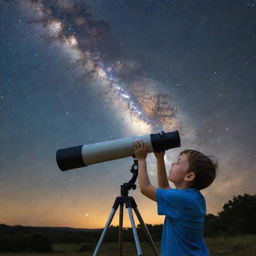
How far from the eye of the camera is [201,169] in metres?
2.57

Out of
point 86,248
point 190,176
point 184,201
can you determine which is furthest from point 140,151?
point 86,248

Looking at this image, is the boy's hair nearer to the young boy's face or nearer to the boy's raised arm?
the young boy's face

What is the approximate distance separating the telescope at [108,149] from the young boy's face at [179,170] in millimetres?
389

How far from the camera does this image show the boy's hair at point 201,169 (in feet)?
8.45

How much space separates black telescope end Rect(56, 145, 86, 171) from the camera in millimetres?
3367

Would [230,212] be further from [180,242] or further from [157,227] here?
[180,242]

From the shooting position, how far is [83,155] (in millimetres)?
3352

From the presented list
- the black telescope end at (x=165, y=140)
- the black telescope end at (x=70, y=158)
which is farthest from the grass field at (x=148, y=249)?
the black telescope end at (x=165, y=140)

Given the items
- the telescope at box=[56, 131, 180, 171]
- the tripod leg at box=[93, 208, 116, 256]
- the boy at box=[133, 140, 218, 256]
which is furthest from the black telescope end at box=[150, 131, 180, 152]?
the tripod leg at box=[93, 208, 116, 256]

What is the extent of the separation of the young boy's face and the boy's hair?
3 cm

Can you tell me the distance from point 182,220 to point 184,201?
143 millimetres

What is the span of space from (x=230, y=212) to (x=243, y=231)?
1.14m

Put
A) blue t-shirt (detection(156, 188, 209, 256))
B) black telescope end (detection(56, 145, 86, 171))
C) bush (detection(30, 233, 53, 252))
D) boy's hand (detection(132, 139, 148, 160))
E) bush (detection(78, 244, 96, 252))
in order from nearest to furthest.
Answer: blue t-shirt (detection(156, 188, 209, 256)) < boy's hand (detection(132, 139, 148, 160)) < black telescope end (detection(56, 145, 86, 171)) < bush (detection(78, 244, 96, 252)) < bush (detection(30, 233, 53, 252))

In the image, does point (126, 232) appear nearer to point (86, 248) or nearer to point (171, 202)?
point (86, 248)
